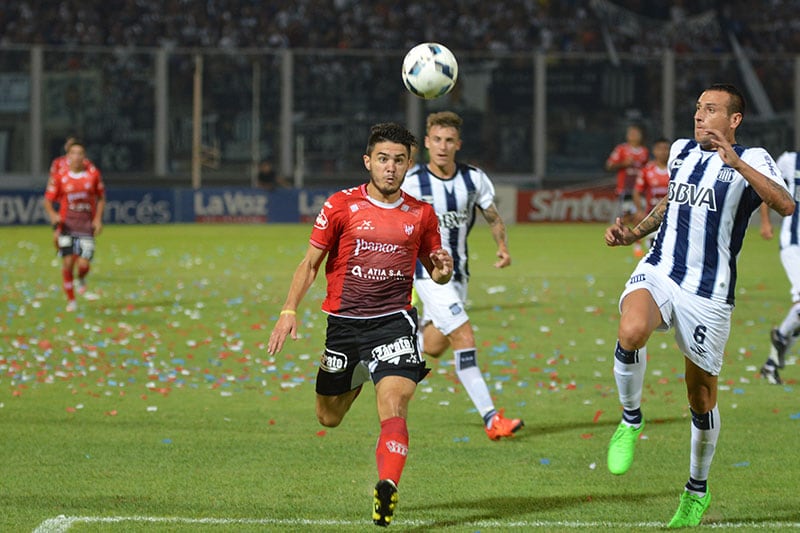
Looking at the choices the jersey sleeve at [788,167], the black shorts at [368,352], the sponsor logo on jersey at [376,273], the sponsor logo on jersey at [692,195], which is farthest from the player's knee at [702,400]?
the jersey sleeve at [788,167]

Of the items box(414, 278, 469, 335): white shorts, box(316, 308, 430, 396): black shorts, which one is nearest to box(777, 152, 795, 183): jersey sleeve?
box(414, 278, 469, 335): white shorts

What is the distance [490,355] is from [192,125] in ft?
75.6

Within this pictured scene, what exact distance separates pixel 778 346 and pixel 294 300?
6.52m

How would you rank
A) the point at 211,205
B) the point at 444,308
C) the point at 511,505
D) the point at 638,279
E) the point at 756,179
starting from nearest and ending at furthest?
the point at 756,179 < the point at 638,279 < the point at 511,505 < the point at 444,308 < the point at 211,205

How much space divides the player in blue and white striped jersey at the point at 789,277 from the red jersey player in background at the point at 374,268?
18.6 feet

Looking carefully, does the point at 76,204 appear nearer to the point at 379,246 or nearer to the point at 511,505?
the point at 379,246

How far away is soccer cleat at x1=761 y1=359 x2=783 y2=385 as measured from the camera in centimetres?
1167

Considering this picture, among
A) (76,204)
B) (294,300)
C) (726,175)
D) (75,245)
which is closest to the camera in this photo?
(294,300)

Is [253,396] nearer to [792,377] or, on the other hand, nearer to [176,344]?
[176,344]

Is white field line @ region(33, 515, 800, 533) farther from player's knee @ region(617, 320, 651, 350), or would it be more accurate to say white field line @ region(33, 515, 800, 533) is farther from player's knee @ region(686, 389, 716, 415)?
player's knee @ region(617, 320, 651, 350)

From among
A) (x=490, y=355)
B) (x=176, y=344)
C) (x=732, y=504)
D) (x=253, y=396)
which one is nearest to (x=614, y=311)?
(x=490, y=355)

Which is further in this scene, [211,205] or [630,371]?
[211,205]

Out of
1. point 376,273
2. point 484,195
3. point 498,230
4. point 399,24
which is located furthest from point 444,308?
point 399,24

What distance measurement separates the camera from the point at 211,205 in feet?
118
